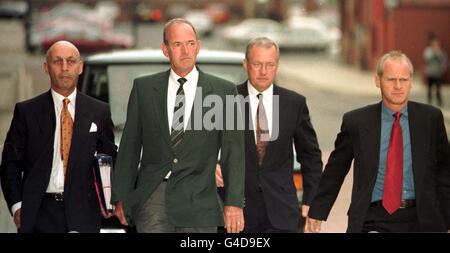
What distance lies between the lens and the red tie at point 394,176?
5652 millimetres

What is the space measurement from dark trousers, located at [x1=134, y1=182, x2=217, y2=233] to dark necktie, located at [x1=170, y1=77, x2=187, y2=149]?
0.87 feet

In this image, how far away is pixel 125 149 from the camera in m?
6.07

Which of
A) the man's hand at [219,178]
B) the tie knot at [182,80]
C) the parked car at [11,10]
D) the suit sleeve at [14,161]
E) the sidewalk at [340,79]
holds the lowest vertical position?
the sidewalk at [340,79]

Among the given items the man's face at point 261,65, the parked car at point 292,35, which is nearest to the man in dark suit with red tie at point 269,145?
the man's face at point 261,65

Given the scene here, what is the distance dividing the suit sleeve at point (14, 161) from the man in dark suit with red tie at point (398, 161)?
5.87 ft

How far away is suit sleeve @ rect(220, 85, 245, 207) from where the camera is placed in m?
6.03

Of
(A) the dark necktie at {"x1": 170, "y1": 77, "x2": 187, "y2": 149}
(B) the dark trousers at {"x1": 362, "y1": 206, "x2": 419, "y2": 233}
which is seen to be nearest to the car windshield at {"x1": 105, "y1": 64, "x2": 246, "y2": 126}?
(A) the dark necktie at {"x1": 170, "y1": 77, "x2": 187, "y2": 149}

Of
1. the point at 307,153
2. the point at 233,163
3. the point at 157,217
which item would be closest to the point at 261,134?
the point at 307,153

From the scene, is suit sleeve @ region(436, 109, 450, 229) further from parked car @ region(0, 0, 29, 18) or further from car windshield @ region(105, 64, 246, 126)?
parked car @ region(0, 0, 29, 18)

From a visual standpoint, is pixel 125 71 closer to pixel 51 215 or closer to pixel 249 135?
pixel 249 135

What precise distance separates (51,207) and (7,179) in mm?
299

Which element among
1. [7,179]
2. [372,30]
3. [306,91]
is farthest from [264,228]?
[372,30]

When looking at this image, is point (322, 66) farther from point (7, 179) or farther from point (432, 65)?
point (7, 179)

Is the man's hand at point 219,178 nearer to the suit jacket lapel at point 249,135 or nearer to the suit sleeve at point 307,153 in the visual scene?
the suit jacket lapel at point 249,135
